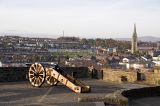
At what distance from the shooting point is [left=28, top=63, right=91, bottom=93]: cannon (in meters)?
18.9

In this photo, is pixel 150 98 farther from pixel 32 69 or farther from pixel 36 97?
pixel 32 69

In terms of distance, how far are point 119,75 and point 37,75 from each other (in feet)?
18.5

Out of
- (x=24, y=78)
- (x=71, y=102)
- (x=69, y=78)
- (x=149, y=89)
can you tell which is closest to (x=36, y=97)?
(x=71, y=102)

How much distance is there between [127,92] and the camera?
655 inches

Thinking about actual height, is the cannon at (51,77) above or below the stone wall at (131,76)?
above

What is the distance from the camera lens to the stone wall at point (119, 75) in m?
24.1

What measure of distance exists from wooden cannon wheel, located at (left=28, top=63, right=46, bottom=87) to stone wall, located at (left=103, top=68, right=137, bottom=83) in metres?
5.32

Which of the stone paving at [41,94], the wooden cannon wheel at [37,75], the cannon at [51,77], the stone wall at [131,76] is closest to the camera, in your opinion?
A: the stone paving at [41,94]

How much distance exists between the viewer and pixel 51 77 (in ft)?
67.1

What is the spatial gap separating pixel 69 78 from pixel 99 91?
133 centimetres

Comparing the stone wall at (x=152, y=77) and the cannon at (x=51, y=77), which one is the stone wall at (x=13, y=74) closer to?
the cannon at (x=51, y=77)

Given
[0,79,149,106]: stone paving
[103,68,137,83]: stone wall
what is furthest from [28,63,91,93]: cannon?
[103,68,137,83]: stone wall

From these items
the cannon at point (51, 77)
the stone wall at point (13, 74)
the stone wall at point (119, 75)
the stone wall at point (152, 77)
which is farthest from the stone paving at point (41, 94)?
the stone wall at point (119, 75)

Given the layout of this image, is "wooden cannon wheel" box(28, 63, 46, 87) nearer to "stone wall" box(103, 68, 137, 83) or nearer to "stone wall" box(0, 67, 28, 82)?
"stone wall" box(0, 67, 28, 82)
